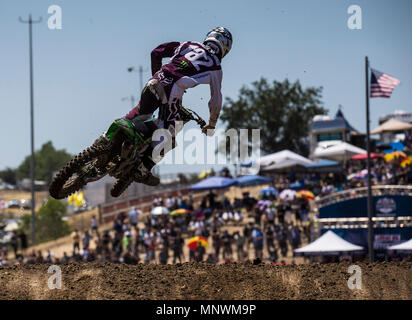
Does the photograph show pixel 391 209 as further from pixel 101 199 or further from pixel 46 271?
pixel 101 199

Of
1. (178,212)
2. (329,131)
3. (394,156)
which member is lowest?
(178,212)

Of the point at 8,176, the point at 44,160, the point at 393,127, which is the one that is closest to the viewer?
the point at 393,127

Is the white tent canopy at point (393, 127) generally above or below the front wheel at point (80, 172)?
above

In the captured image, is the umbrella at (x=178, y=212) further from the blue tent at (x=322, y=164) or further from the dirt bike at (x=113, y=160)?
the dirt bike at (x=113, y=160)

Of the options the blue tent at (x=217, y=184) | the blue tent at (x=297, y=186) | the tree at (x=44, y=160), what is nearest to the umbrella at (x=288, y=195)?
the blue tent at (x=217, y=184)

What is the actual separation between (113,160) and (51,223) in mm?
36832

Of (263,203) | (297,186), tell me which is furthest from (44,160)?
(263,203)

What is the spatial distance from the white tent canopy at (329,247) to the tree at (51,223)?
23975 mm

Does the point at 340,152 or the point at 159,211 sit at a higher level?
the point at 340,152

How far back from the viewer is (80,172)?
31.4ft

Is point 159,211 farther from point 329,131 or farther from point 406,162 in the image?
point 329,131

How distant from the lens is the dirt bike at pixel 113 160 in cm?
908

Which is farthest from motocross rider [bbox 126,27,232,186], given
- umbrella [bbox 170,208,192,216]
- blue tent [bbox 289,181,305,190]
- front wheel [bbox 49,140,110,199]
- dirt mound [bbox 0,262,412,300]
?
blue tent [bbox 289,181,305,190]
